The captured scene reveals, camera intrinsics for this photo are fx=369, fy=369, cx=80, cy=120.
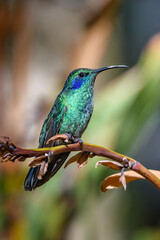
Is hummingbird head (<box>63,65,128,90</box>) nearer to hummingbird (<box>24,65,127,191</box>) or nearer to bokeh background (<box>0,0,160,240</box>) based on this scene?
hummingbird (<box>24,65,127,191</box>)

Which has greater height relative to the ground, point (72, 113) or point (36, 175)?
point (72, 113)

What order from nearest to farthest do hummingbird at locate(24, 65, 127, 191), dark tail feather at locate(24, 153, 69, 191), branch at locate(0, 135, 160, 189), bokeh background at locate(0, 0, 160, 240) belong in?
branch at locate(0, 135, 160, 189) < dark tail feather at locate(24, 153, 69, 191) < hummingbird at locate(24, 65, 127, 191) < bokeh background at locate(0, 0, 160, 240)

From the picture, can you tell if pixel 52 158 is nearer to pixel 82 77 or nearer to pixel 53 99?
pixel 82 77

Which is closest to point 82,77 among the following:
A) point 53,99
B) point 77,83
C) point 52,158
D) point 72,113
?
point 77,83

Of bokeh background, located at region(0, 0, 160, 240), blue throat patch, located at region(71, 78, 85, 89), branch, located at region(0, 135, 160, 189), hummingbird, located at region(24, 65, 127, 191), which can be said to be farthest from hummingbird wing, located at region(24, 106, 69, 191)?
bokeh background, located at region(0, 0, 160, 240)

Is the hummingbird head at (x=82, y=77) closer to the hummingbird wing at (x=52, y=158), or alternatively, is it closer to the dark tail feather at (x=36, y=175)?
the hummingbird wing at (x=52, y=158)

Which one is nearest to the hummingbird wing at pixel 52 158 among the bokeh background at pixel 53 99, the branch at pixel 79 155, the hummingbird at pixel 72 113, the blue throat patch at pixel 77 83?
the hummingbird at pixel 72 113
